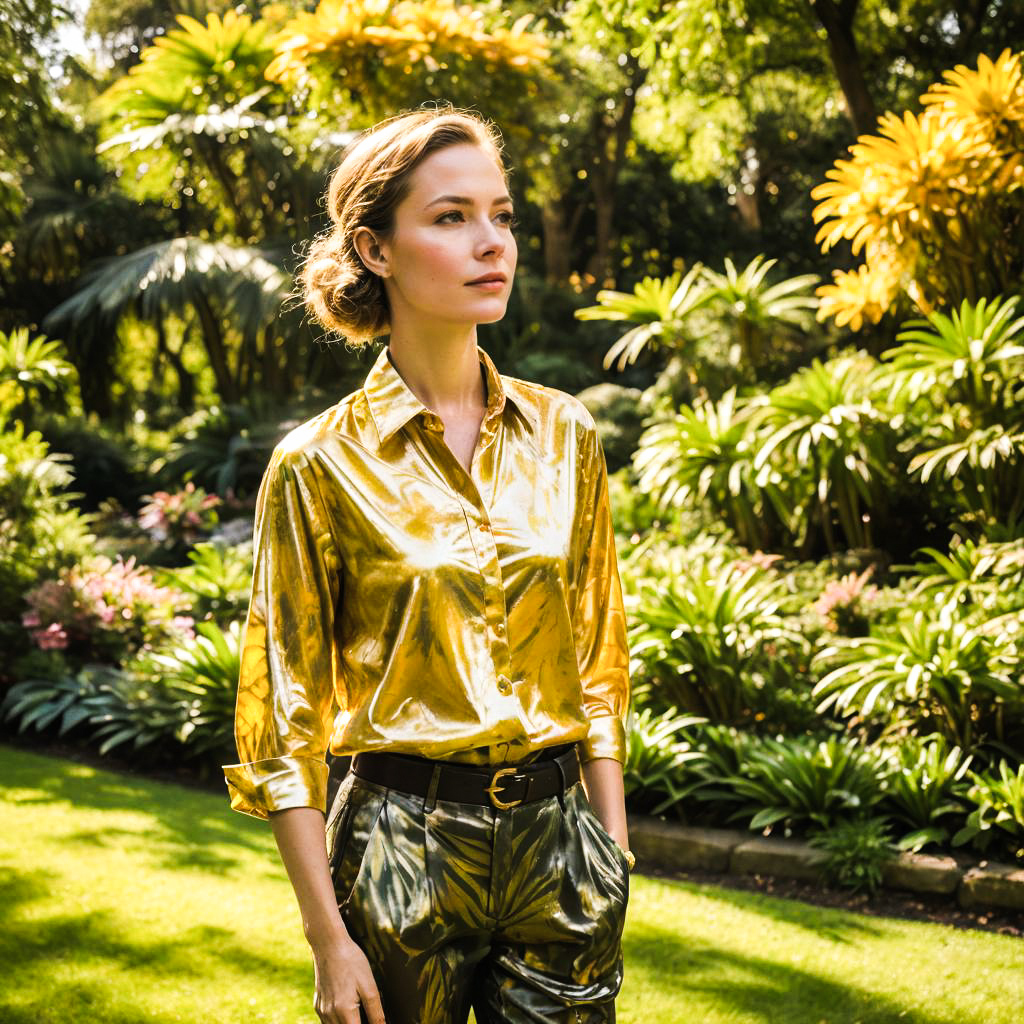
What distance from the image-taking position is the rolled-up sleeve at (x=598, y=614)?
6.16 ft

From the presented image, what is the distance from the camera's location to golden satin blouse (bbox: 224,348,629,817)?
5.22 feet

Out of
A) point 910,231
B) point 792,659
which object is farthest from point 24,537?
point 910,231

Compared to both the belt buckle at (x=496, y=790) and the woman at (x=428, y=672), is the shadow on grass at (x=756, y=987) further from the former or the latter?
the belt buckle at (x=496, y=790)

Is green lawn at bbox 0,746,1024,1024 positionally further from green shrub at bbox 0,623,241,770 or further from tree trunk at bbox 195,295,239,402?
tree trunk at bbox 195,295,239,402

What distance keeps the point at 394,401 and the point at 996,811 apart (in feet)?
13.4

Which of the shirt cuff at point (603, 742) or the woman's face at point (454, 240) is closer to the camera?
the woman's face at point (454, 240)

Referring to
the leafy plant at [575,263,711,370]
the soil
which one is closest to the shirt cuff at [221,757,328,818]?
the soil

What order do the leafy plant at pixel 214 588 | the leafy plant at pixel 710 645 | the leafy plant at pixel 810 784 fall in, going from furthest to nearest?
the leafy plant at pixel 214 588, the leafy plant at pixel 710 645, the leafy plant at pixel 810 784

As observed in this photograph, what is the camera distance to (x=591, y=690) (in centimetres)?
190

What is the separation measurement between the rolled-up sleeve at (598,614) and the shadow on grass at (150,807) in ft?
12.1

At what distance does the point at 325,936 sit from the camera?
151cm

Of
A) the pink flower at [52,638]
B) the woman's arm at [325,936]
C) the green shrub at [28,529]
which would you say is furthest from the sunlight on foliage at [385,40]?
the woman's arm at [325,936]

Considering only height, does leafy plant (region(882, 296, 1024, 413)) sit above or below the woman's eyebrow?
above

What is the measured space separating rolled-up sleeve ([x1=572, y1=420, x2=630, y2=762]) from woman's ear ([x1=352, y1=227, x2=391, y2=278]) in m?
0.41
